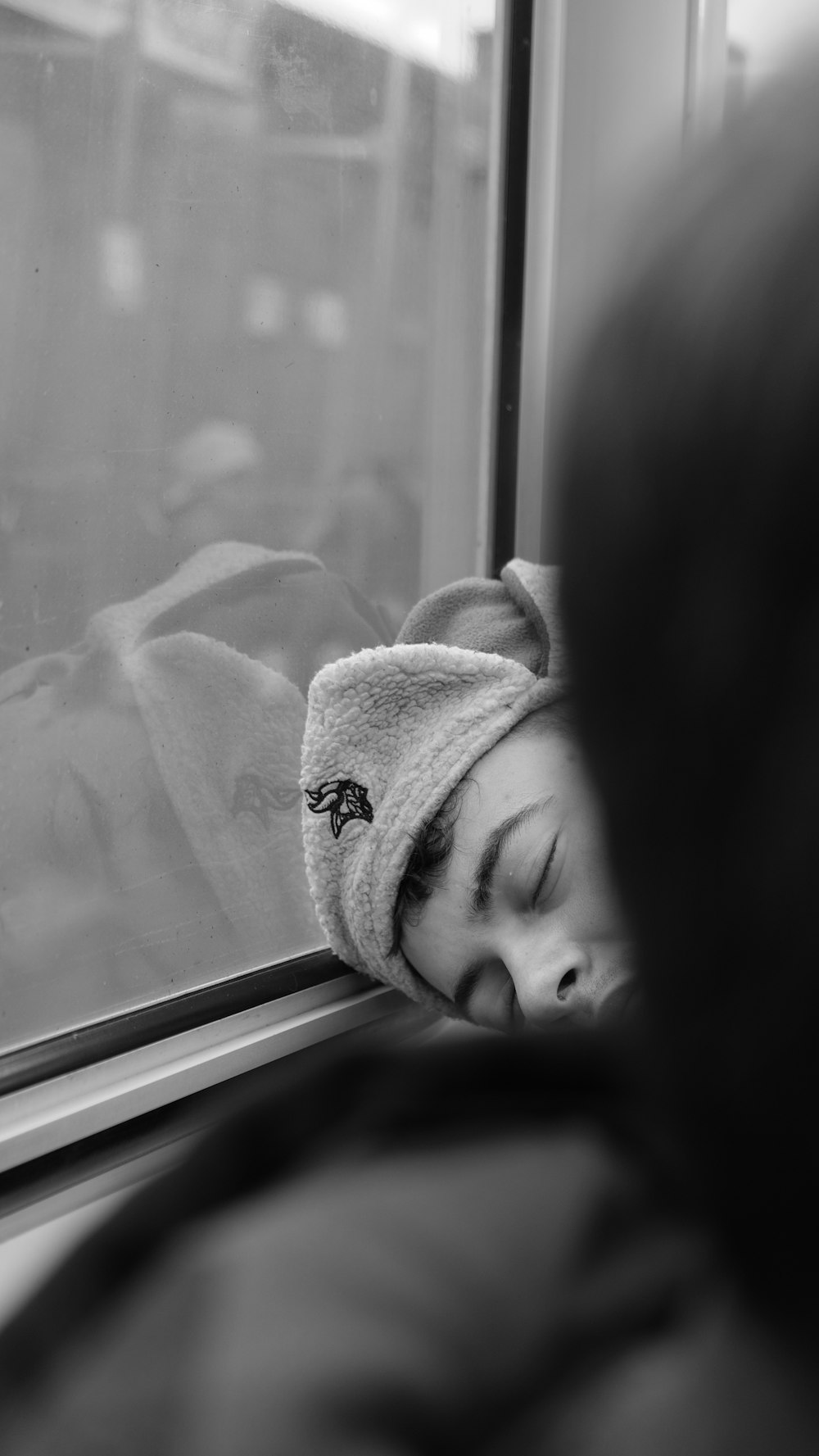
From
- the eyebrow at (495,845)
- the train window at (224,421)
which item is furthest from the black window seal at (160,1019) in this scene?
the eyebrow at (495,845)

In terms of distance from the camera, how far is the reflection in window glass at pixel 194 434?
32.7 inches

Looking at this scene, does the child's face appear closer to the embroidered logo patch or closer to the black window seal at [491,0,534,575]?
the embroidered logo patch

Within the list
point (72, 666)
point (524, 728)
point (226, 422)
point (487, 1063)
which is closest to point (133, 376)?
point (226, 422)

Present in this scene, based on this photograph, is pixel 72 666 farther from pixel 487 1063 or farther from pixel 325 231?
pixel 487 1063

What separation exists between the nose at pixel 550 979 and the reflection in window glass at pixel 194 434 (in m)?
0.30

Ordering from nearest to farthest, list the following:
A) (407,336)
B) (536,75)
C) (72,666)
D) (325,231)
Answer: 1. (72,666)
2. (325,231)
3. (407,336)
4. (536,75)

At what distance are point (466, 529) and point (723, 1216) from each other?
1241 mm

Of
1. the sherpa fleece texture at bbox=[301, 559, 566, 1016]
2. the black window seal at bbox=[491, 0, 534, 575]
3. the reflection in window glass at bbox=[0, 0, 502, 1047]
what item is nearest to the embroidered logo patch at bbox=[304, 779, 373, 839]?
the sherpa fleece texture at bbox=[301, 559, 566, 1016]

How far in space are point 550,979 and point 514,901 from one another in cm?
8

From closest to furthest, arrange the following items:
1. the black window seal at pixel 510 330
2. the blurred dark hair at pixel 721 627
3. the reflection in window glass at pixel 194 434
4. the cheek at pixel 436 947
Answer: the blurred dark hair at pixel 721 627
the reflection in window glass at pixel 194 434
the cheek at pixel 436 947
the black window seal at pixel 510 330

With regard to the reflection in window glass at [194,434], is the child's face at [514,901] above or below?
below

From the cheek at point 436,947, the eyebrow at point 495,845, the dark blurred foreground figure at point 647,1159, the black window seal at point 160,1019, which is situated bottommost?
the black window seal at point 160,1019

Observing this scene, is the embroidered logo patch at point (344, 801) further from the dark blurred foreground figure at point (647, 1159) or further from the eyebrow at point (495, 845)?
the dark blurred foreground figure at point (647, 1159)

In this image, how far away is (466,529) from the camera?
4.54ft
